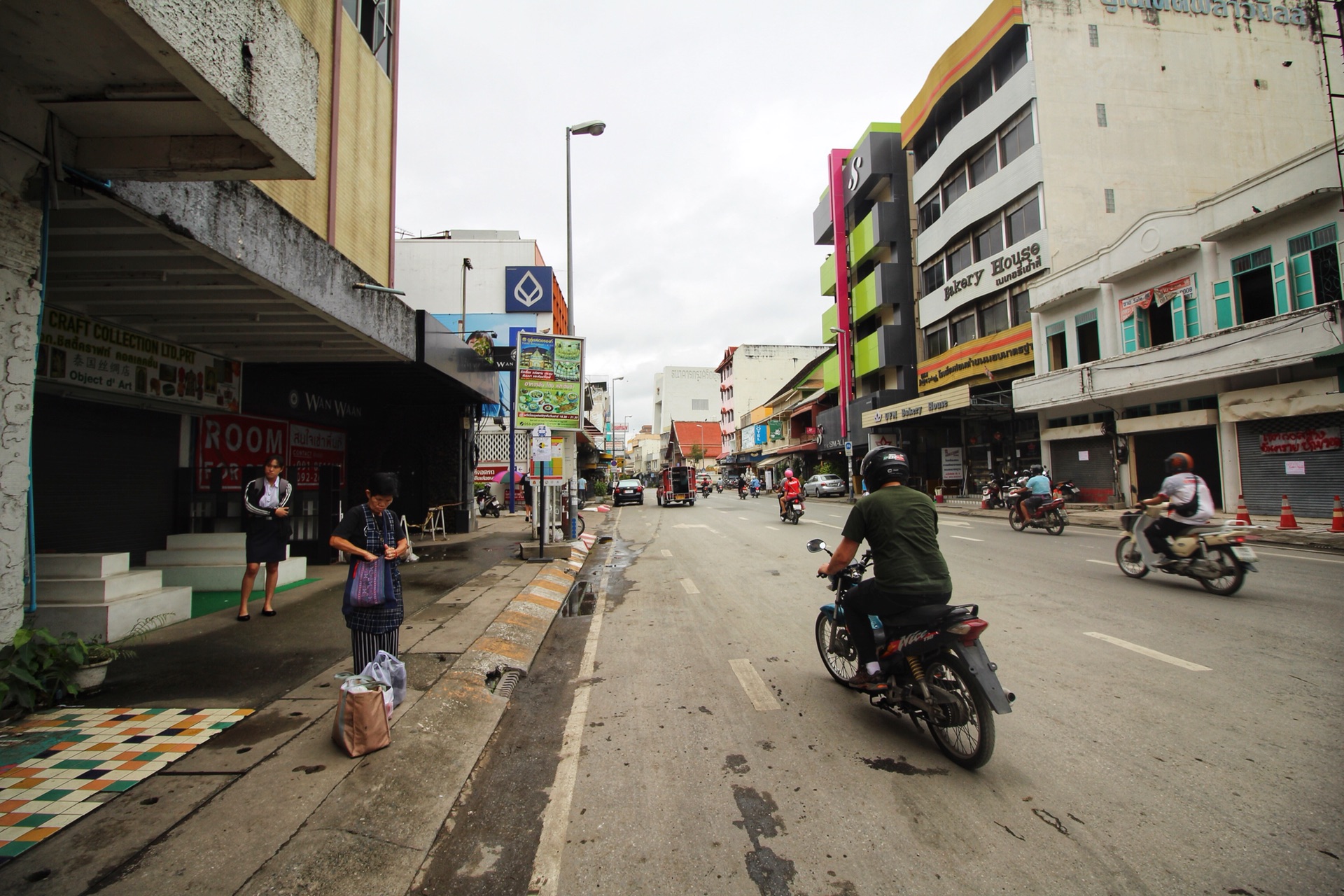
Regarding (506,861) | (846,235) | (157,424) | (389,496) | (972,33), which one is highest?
(972,33)

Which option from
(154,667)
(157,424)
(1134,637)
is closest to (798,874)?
(1134,637)

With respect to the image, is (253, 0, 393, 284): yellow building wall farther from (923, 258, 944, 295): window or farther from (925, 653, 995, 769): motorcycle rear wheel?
(923, 258, 944, 295): window

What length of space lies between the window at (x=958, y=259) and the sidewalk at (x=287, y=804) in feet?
94.9

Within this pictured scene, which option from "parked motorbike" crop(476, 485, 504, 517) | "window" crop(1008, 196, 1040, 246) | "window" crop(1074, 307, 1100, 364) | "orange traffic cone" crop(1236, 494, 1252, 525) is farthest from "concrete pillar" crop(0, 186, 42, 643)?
"window" crop(1008, 196, 1040, 246)

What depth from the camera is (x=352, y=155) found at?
11.1 m

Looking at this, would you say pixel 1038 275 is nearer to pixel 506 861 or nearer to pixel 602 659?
pixel 602 659

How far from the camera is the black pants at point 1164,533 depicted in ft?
25.7

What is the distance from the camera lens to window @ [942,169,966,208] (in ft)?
92.8

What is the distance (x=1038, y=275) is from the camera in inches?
934

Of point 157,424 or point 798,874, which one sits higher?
point 157,424

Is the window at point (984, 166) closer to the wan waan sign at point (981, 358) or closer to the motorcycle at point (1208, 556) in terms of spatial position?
the wan waan sign at point (981, 358)

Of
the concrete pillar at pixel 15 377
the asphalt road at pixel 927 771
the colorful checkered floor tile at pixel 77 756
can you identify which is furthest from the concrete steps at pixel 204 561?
the asphalt road at pixel 927 771

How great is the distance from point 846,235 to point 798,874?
39.9 metres

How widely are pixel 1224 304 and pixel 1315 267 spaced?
2.20 m
